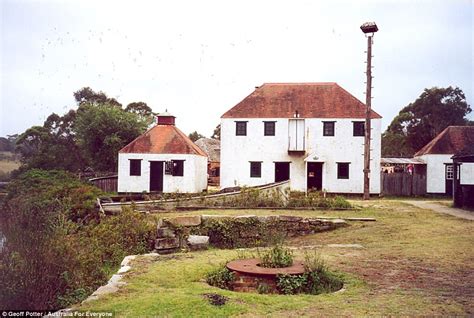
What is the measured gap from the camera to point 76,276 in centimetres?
920

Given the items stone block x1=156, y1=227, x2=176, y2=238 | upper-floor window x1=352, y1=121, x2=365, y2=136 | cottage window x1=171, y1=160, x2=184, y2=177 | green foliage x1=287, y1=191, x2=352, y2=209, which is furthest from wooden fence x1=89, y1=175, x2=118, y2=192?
stone block x1=156, y1=227, x2=176, y2=238

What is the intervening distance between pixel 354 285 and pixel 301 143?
26.2 m

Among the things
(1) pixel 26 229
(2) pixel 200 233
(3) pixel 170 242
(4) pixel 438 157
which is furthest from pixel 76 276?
(4) pixel 438 157

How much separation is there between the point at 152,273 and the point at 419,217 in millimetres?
13156

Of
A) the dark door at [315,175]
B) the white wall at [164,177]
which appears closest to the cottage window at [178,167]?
the white wall at [164,177]

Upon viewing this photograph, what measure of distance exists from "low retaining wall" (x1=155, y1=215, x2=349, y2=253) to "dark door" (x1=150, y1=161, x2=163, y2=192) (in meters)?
18.4

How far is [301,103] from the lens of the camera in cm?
3556

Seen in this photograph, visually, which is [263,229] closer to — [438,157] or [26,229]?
[26,229]

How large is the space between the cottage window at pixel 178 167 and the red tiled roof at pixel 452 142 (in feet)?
60.2

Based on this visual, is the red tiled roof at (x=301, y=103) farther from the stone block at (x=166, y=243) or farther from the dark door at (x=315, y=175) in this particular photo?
the stone block at (x=166, y=243)

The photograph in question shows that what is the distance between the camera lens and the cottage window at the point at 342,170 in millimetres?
34000

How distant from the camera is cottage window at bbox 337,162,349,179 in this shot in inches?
1339

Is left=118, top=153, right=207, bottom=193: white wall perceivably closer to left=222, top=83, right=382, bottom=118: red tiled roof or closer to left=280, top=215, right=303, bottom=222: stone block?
left=222, top=83, right=382, bottom=118: red tiled roof

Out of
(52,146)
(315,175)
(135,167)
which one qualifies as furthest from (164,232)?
(52,146)
